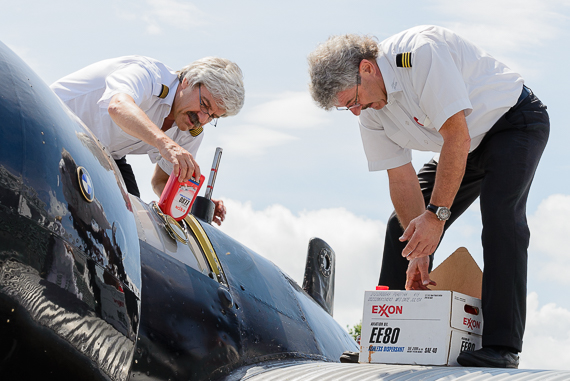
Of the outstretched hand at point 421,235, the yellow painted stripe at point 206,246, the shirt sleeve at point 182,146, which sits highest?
the shirt sleeve at point 182,146

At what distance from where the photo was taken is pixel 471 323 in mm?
2750

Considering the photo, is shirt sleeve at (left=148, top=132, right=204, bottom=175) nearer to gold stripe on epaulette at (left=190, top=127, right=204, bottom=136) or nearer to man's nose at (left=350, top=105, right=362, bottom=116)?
gold stripe on epaulette at (left=190, top=127, right=204, bottom=136)

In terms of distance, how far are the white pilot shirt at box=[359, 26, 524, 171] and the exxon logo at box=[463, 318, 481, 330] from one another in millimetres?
878

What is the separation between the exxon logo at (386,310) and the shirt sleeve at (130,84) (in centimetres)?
155

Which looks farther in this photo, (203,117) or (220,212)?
(220,212)

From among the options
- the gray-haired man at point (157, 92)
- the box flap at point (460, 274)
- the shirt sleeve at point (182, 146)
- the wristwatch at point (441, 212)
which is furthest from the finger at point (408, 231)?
the shirt sleeve at point (182, 146)

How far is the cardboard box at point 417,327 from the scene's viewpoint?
255 cm

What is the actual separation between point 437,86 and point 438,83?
0.01m

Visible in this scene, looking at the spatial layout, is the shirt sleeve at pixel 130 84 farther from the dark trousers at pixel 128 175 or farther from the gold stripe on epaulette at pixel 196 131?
the dark trousers at pixel 128 175

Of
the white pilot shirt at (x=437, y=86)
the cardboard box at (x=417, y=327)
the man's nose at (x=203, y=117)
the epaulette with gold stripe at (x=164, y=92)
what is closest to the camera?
the cardboard box at (x=417, y=327)

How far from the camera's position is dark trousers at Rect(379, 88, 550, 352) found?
272 centimetres

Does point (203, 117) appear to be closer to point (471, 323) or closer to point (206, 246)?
point (206, 246)

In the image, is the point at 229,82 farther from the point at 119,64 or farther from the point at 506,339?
the point at 506,339

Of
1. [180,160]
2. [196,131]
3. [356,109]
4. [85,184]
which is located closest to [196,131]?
[196,131]
